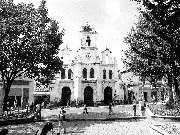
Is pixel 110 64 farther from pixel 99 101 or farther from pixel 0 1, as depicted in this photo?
pixel 0 1

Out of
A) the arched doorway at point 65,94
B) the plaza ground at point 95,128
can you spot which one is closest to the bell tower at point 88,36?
the arched doorway at point 65,94

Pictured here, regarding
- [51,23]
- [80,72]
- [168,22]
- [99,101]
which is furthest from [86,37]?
[168,22]

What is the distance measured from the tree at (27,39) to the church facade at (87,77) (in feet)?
62.0

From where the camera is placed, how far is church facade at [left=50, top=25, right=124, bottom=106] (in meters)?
41.2

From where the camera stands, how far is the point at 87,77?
4238 cm

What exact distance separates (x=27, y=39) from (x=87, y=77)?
2289cm

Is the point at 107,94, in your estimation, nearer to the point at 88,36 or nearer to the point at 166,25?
the point at 88,36

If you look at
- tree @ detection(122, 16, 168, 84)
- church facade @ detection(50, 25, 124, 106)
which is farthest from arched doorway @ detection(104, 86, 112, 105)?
tree @ detection(122, 16, 168, 84)

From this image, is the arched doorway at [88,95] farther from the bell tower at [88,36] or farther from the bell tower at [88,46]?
the bell tower at [88,36]

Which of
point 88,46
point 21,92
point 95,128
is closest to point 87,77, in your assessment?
point 88,46

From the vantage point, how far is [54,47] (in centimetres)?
2219

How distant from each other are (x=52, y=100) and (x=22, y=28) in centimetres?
2330

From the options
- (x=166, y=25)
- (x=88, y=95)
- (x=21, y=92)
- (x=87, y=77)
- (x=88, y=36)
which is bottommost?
(x=88, y=95)

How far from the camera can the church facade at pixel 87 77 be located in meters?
41.2
